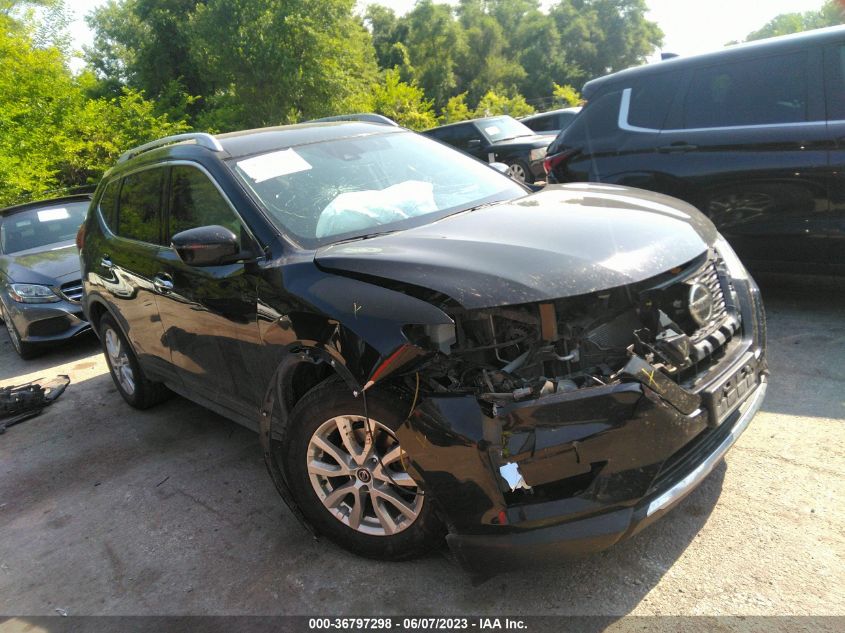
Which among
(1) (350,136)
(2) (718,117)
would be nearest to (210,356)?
(1) (350,136)

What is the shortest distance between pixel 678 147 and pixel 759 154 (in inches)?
23.3

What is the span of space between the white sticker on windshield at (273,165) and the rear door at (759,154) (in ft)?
9.59

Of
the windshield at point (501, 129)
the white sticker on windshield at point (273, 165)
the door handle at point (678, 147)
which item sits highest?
the white sticker on windshield at point (273, 165)

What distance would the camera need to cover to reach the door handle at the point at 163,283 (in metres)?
3.76

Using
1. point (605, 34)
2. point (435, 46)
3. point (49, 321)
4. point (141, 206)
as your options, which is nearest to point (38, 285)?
point (49, 321)

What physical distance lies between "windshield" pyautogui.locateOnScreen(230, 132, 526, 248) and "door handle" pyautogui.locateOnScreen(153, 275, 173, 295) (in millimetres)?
824

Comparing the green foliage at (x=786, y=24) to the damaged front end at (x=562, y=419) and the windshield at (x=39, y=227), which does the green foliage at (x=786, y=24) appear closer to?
the windshield at (x=39, y=227)

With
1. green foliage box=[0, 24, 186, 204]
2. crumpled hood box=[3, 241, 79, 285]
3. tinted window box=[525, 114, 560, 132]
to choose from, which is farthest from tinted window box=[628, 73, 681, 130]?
tinted window box=[525, 114, 560, 132]

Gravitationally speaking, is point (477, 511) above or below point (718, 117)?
below

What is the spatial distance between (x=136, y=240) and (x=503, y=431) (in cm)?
308

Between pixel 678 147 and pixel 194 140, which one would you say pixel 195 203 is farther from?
pixel 678 147

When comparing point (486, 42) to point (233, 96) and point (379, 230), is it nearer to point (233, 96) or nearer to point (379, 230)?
point (233, 96)

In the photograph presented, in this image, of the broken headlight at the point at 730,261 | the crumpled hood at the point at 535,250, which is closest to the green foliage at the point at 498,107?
the broken headlight at the point at 730,261

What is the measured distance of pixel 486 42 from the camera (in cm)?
5828
